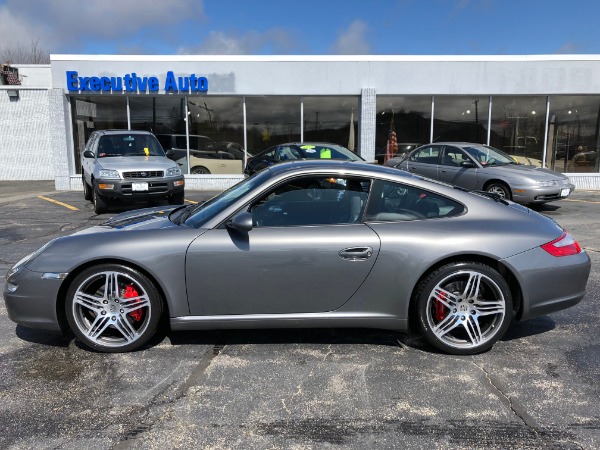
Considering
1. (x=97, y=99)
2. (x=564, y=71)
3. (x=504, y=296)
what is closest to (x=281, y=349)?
(x=504, y=296)

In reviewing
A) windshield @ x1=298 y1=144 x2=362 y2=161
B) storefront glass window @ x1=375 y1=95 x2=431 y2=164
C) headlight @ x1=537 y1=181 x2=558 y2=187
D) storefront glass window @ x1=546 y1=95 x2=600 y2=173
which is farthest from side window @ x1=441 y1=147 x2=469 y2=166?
storefront glass window @ x1=546 y1=95 x2=600 y2=173

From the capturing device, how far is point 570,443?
250 cm

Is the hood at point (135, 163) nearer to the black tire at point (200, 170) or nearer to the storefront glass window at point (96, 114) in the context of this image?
the black tire at point (200, 170)

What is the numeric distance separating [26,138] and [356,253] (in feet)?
70.1

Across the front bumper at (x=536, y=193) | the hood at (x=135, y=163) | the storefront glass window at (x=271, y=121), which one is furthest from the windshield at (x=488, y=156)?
the hood at (x=135, y=163)

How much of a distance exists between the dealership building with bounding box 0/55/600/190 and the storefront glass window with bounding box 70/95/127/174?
0.03 meters

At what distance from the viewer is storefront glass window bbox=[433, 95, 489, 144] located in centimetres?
1555

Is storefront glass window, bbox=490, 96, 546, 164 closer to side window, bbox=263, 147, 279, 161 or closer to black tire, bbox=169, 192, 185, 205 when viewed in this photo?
side window, bbox=263, 147, 279, 161

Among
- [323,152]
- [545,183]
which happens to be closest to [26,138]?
[323,152]

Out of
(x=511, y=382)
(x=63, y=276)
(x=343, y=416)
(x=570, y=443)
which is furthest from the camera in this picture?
(x=63, y=276)

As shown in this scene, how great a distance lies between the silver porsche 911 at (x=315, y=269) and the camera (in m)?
3.36

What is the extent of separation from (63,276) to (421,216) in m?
2.60

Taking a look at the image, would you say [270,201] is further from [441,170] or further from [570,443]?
[441,170]

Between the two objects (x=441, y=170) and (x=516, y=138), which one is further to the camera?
(x=516, y=138)
